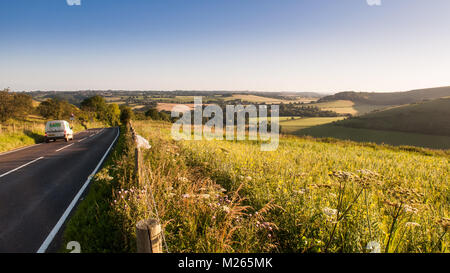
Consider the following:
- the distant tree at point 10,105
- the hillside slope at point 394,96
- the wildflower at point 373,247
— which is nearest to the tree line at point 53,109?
the distant tree at point 10,105

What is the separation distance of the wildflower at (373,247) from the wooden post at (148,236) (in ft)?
8.86

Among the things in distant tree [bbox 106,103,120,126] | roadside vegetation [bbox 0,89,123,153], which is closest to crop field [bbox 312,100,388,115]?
roadside vegetation [bbox 0,89,123,153]

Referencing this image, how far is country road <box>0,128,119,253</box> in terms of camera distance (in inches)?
148

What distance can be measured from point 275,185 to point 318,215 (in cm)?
173

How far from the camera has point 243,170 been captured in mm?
6195

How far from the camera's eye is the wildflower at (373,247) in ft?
8.44

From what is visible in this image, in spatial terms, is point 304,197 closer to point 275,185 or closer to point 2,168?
point 275,185

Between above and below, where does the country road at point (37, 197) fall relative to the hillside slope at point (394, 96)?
below

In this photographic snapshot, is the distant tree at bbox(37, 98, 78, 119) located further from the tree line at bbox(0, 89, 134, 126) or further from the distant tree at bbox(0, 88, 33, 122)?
the distant tree at bbox(0, 88, 33, 122)

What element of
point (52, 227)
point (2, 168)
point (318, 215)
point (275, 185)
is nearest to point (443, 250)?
point (318, 215)

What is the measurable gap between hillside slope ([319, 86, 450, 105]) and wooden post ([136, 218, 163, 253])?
12730 centimetres

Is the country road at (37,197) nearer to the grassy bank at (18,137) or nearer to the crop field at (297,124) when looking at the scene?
the grassy bank at (18,137)
